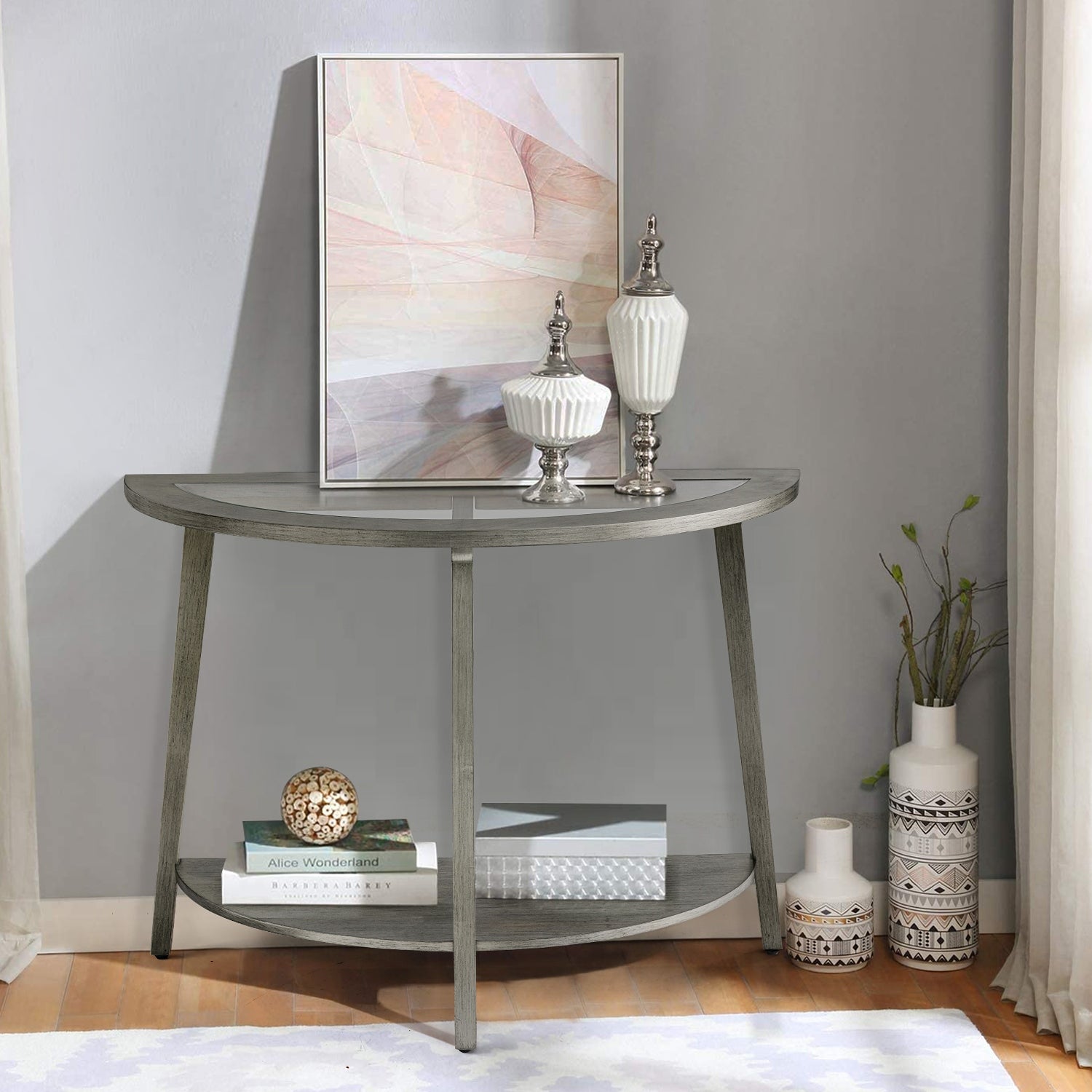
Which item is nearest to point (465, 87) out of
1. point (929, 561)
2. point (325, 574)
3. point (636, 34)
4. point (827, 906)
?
point (636, 34)

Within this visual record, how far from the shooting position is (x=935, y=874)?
2506mm

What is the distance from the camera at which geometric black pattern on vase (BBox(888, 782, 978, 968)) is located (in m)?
2.49

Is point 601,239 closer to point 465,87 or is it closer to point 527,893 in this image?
point 465,87

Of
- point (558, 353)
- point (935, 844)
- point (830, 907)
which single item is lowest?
point (830, 907)

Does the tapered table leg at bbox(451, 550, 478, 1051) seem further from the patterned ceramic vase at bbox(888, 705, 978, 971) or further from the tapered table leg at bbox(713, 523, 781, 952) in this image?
the patterned ceramic vase at bbox(888, 705, 978, 971)

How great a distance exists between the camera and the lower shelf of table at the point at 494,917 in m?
2.20

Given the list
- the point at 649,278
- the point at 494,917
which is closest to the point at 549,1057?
the point at 494,917

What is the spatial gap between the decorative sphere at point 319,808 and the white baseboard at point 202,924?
0.29m

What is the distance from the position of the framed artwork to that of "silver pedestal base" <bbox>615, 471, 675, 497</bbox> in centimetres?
12

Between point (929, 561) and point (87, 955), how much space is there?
159cm

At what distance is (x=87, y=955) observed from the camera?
8.37 feet

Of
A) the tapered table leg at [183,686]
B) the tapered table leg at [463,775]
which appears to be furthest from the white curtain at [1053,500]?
the tapered table leg at [183,686]

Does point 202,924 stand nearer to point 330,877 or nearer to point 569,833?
A: point 330,877

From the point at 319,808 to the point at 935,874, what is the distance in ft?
3.37
